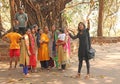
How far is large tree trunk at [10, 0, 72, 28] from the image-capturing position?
44.7 ft

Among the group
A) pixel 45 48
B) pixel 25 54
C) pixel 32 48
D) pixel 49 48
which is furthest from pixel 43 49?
pixel 25 54

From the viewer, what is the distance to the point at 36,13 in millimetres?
13766

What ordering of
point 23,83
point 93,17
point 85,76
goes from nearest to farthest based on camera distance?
1. point 23,83
2. point 85,76
3. point 93,17

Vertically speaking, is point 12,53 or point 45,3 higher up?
point 45,3

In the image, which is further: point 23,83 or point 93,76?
point 93,76

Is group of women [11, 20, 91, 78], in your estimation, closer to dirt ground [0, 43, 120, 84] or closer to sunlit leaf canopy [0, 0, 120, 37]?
dirt ground [0, 43, 120, 84]

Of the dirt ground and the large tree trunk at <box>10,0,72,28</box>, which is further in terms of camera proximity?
the large tree trunk at <box>10,0,72,28</box>

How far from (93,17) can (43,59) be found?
2789cm

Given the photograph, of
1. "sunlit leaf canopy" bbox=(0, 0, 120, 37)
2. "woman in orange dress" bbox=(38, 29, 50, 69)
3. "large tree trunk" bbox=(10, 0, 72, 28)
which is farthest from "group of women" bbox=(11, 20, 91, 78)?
"sunlit leaf canopy" bbox=(0, 0, 120, 37)

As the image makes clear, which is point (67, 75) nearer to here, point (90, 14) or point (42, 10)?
point (42, 10)

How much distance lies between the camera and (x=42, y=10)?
46.2ft

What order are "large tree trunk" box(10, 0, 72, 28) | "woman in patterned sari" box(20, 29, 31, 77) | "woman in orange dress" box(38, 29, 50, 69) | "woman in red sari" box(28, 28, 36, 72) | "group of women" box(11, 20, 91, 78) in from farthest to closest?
"large tree trunk" box(10, 0, 72, 28) < "woman in orange dress" box(38, 29, 50, 69) < "woman in red sari" box(28, 28, 36, 72) < "group of women" box(11, 20, 91, 78) < "woman in patterned sari" box(20, 29, 31, 77)

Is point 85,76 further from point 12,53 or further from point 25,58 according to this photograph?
point 12,53

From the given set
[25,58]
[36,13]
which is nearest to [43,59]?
[25,58]
